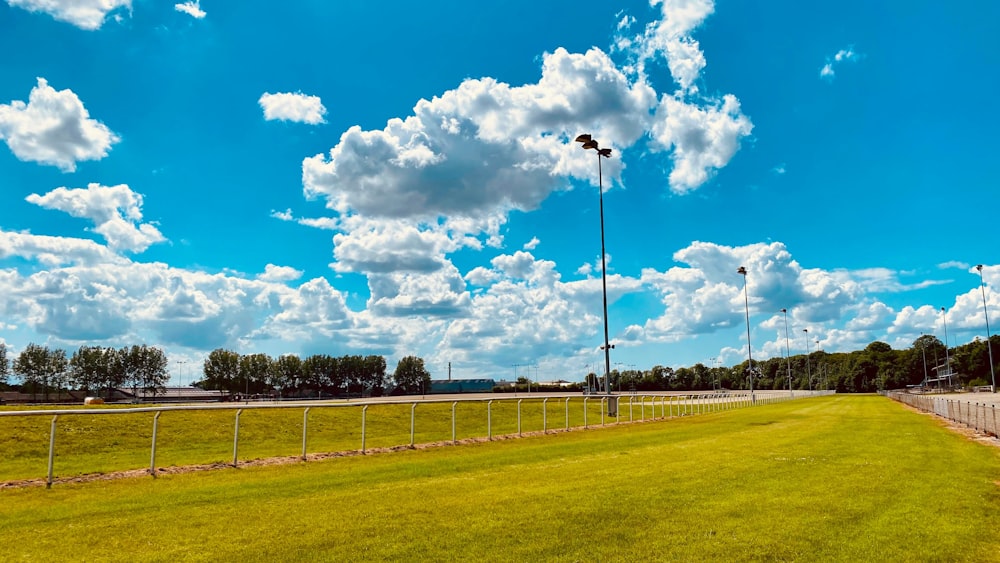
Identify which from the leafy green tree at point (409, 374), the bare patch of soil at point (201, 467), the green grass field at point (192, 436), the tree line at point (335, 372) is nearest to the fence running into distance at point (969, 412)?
the green grass field at point (192, 436)

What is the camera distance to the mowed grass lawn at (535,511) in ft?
25.0

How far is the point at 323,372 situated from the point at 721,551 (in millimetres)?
172272

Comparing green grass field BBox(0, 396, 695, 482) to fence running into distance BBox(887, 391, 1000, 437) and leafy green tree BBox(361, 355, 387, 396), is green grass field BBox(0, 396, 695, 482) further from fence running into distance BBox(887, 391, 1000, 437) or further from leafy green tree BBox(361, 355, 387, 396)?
leafy green tree BBox(361, 355, 387, 396)

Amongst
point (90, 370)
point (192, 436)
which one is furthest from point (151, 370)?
point (192, 436)

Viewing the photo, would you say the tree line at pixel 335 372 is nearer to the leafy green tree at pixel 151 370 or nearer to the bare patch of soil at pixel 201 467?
the leafy green tree at pixel 151 370

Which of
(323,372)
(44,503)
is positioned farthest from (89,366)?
(44,503)

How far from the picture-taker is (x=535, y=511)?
31.3 ft

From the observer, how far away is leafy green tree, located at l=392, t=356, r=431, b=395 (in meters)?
182

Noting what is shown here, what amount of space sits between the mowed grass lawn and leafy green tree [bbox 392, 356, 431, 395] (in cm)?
16826

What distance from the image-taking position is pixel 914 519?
932cm

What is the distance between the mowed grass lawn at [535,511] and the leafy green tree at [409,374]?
168 metres

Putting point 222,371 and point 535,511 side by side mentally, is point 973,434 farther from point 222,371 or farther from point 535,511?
point 222,371

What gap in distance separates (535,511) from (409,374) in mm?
177390

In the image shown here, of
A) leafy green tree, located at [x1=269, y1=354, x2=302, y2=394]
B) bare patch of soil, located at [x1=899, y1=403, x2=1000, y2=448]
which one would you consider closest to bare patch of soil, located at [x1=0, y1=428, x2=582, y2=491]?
bare patch of soil, located at [x1=899, y1=403, x2=1000, y2=448]
